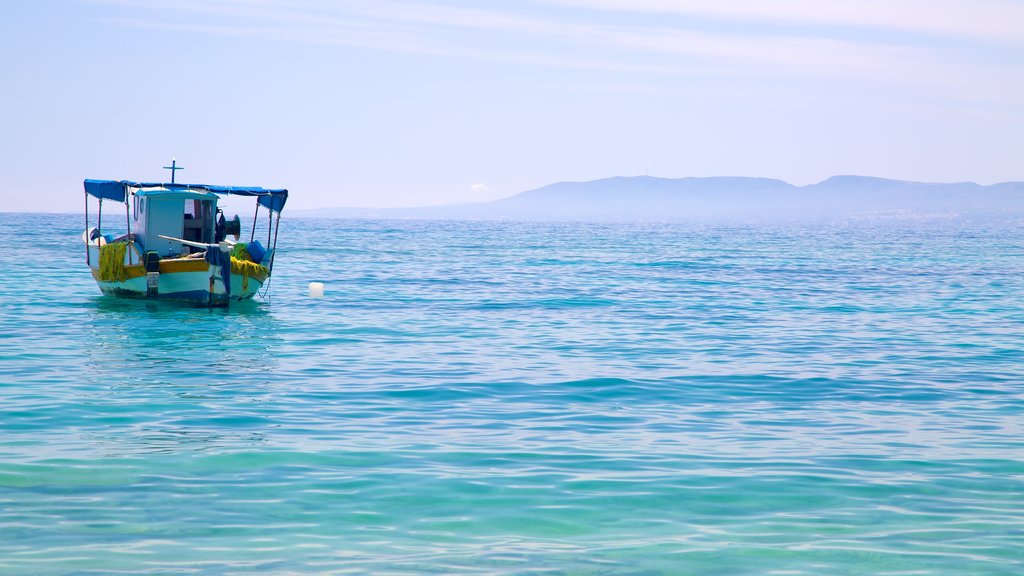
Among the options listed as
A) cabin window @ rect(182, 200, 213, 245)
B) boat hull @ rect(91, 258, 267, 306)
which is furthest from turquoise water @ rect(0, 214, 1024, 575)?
cabin window @ rect(182, 200, 213, 245)

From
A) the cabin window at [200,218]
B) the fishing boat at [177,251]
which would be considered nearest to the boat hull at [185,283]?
the fishing boat at [177,251]

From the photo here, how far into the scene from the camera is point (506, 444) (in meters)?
14.2

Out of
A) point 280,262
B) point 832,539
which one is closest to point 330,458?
point 832,539

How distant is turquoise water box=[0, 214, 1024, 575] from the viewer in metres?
9.98

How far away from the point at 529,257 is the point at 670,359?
5451 centimetres

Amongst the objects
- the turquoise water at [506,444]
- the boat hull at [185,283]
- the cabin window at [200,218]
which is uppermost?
the cabin window at [200,218]

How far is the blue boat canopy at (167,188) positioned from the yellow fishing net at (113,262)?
6.12 ft

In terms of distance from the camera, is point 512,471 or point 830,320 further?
point 830,320

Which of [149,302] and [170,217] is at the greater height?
[170,217]

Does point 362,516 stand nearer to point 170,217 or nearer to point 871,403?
point 871,403

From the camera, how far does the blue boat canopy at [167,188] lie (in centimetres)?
3459

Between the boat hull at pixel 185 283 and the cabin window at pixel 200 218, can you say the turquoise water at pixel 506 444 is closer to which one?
the boat hull at pixel 185 283

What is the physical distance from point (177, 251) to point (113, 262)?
194 centimetres

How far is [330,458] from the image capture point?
13195 mm
